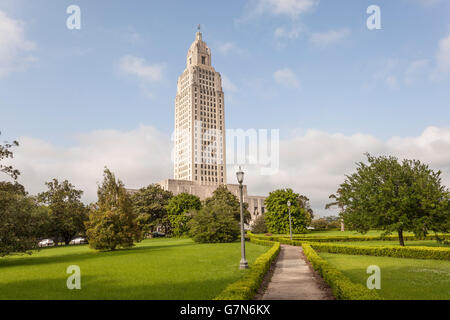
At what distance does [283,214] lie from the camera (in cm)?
6550

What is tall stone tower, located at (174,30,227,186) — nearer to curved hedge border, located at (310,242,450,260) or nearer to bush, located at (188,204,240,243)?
bush, located at (188,204,240,243)

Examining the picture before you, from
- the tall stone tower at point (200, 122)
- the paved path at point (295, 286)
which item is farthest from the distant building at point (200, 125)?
the paved path at point (295, 286)

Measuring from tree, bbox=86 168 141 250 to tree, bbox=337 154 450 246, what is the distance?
2226cm

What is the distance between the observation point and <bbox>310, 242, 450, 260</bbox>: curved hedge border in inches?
854

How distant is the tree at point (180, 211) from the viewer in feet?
222

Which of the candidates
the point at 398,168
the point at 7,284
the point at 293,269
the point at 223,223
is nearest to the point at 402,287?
the point at 293,269

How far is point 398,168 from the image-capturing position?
2977cm

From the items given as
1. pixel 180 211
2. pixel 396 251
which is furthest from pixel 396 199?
pixel 180 211

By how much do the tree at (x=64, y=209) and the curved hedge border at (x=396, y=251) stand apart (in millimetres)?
44464

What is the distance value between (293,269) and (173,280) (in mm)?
7047

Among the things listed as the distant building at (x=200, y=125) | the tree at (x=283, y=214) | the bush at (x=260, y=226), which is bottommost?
the bush at (x=260, y=226)

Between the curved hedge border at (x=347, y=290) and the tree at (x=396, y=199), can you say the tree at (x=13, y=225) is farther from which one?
the tree at (x=396, y=199)

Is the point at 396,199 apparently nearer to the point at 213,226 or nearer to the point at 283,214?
the point at 213,226

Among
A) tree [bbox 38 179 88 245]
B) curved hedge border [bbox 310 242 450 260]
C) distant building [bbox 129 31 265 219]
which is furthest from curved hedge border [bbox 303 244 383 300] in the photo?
distant building [bbox 129 31 265 219]
